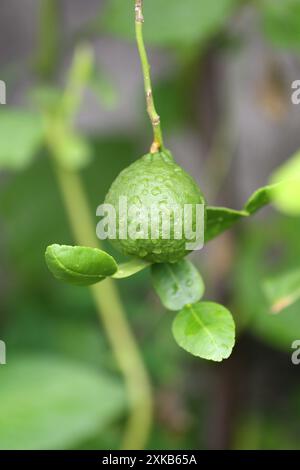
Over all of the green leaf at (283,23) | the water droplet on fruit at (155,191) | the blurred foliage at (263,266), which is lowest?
the water droplet on fruit at (155,191)

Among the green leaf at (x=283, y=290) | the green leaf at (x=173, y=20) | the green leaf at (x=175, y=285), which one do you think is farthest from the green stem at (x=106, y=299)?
the green leaf at (x=175, y=285)

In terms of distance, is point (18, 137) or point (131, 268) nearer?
point (131, 268)

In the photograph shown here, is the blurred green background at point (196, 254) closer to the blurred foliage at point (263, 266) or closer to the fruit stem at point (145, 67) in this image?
the blurred foliage at point (263, 266)

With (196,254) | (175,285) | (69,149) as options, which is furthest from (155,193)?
(196,254)

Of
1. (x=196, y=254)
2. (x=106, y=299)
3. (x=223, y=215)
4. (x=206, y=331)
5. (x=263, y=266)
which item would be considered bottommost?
(x=206, y=331)

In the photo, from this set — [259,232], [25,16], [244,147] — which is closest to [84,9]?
[25,16]

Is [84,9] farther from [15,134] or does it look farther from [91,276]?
[91,276]

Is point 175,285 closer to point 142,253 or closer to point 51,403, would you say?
point 142,253

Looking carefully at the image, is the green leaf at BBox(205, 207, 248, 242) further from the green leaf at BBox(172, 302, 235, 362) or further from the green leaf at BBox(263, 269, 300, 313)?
the green leaf at BBox(263, 269, 300, 313)
